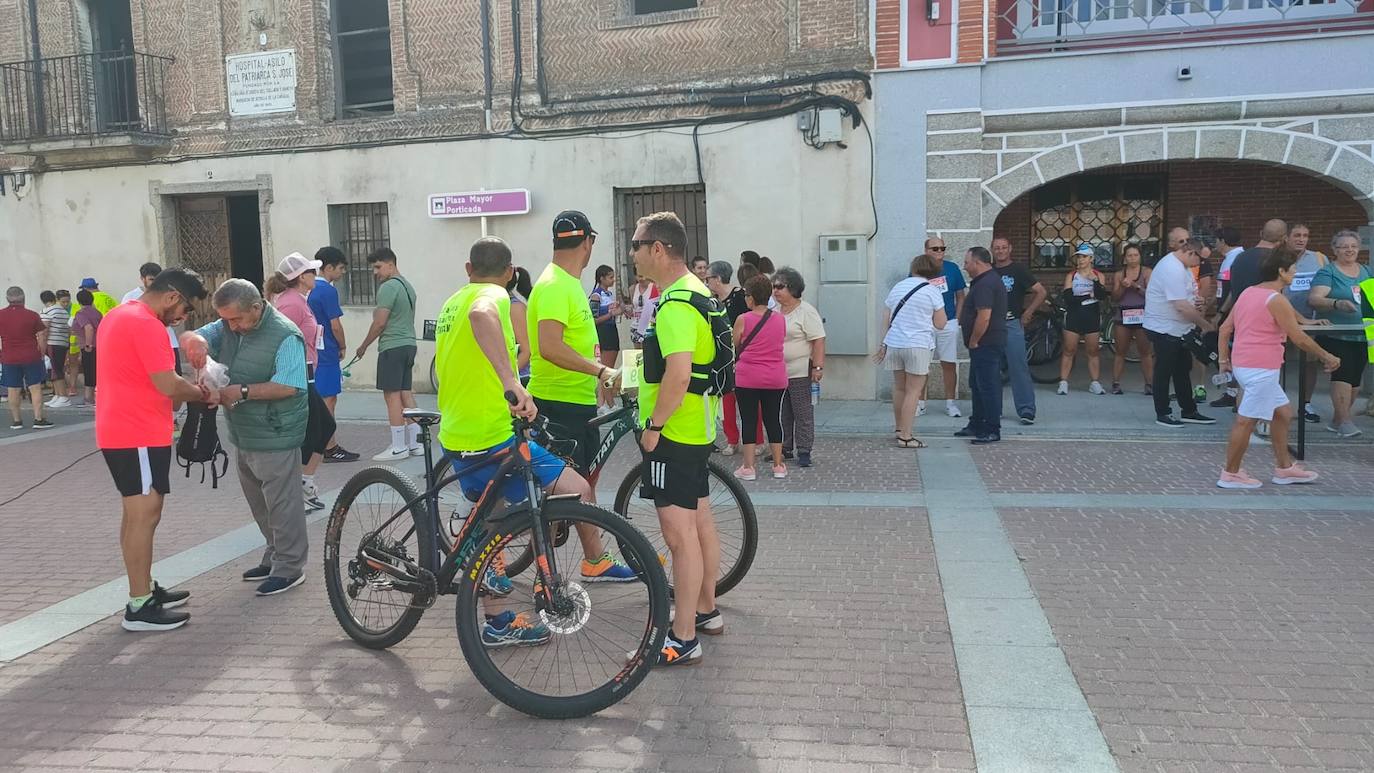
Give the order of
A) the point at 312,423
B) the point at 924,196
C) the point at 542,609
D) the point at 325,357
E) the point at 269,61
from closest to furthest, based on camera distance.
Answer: the point at 542,609, the point at 312,423, the point at 325,357, the point at 924,196, the point at 269,61

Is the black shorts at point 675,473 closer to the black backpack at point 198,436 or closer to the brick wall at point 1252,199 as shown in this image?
the black backpack at point 198,436

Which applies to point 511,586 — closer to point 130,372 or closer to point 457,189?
point 130,372

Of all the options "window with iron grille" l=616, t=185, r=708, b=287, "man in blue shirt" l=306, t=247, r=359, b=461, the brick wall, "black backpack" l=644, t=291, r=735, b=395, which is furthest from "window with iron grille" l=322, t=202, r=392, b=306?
"black backpack" l=644, t=291, r=735, b=395

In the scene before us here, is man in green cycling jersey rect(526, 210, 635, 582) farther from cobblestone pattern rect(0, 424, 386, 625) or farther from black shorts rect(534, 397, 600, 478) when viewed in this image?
cobblestone pattern rect(0, 424, 386, 625)

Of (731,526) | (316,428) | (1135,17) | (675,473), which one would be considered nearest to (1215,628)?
(731,526)

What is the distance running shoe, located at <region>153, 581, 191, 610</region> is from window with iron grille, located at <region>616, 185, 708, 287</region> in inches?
336

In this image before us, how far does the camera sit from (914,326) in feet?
29.8

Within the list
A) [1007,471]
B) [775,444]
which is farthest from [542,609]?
[1007,471]

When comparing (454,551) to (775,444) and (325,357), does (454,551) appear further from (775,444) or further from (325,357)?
(325,357)

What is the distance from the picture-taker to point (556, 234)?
4.91 m

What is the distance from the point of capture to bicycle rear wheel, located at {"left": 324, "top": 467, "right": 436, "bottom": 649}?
443cm

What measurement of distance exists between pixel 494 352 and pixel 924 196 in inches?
338

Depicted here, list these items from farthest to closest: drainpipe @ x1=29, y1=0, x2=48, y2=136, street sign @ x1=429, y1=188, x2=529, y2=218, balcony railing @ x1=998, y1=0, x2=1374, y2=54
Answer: drainpipe @ x1=29, y1=0, x2=48, y2=136, street sign @ x1=429, y1=188, x2=529, y2=218, balcony railing @ x1=998, y1=0, x2=1374, y2=54

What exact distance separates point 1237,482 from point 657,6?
9.28 m
